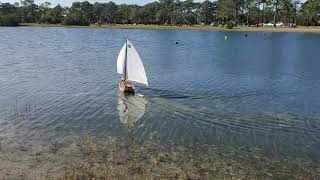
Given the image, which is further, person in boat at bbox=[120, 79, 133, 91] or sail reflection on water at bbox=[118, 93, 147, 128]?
person in boat at bbox=[120, 79, 133, 91]

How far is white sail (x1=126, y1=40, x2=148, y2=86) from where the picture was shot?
4309 cm

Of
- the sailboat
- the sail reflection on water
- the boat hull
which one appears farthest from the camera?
the sailboat

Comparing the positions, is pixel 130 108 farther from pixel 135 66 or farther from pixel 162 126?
pixel 135 66

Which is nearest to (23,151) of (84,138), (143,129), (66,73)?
(84,138)

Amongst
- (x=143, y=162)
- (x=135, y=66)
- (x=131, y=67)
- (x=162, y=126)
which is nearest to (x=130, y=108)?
(x=162, y=126)

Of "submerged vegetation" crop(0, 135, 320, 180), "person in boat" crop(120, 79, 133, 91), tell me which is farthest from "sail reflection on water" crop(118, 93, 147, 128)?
"submerged vegetation" crop(0, 135, 320, 180)

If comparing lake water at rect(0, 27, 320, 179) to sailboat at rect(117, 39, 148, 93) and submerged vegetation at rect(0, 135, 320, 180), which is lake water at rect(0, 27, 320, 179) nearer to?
submerged vegetation at rect(0, 135, 320, 180)

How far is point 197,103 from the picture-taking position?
125ft

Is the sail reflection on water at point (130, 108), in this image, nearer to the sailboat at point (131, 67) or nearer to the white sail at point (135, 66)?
the sailboat at point (131, 67)

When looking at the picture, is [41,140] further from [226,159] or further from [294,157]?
[294,157]

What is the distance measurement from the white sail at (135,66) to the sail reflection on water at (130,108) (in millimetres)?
2792

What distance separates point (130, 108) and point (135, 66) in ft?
25.6

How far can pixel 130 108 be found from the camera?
36.4 meters

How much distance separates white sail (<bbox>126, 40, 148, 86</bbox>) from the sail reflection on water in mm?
2792
